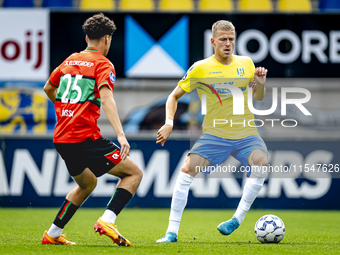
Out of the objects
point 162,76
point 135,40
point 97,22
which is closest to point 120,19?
point 135,40

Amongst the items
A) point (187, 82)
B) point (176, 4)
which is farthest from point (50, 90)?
point (176, 4)

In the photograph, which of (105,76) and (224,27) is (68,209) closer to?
(105,76)

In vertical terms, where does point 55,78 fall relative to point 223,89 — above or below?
above

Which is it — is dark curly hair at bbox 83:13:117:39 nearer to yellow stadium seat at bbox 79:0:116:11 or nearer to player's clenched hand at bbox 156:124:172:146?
player's clenched hand at bbox 156:124:172:146

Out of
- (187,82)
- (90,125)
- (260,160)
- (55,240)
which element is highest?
(187,82)

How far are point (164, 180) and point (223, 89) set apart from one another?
415cm

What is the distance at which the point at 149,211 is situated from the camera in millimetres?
8586

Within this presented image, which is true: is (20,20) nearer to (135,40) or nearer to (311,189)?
(135,40)

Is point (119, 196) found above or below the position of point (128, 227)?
above

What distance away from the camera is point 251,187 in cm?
478

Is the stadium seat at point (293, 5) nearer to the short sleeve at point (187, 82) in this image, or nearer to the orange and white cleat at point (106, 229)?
the short sleeve at point (187, 82)

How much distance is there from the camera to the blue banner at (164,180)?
28.5ft

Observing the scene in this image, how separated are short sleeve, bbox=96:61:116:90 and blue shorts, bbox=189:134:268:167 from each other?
1090mm

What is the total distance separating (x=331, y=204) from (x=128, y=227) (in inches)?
169
